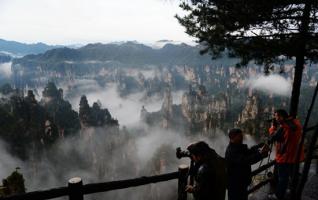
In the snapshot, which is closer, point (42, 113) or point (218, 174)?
point (218, 174)

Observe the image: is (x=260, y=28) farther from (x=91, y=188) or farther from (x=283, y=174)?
(x=91, y=188)

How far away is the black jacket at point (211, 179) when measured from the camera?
3963mm

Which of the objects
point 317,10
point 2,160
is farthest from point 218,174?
point 2,160

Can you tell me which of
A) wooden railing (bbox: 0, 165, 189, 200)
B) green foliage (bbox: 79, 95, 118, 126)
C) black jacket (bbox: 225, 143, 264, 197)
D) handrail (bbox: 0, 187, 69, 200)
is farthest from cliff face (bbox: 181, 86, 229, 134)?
handrail (bbox: 0, 187, 69, 200)

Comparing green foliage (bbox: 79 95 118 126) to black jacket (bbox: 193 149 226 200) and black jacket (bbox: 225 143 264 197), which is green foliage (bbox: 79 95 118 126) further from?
black jacket (bbox: 193 149 226 200)

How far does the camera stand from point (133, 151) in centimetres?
11219

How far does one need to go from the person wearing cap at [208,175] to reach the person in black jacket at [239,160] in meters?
0.97

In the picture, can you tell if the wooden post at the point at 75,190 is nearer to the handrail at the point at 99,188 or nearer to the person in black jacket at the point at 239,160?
the handrail at the point at 99,188

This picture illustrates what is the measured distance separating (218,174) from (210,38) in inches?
261

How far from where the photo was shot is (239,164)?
5164 mm

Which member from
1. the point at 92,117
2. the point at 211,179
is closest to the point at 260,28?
the point at 211,179

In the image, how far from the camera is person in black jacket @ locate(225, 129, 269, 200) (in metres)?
4.91

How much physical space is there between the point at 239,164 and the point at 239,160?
0.91 feet

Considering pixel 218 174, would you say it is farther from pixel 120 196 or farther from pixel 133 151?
pixel 133 151
